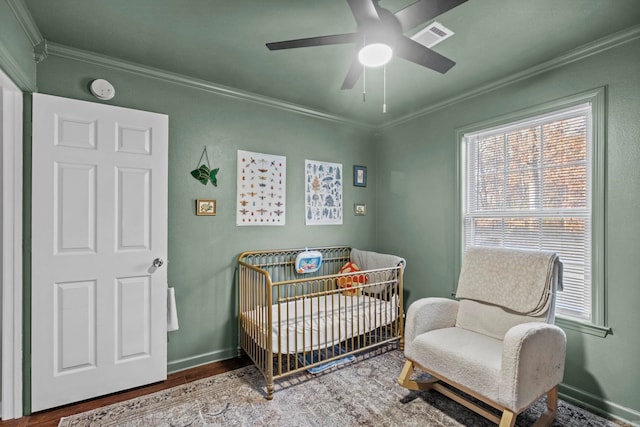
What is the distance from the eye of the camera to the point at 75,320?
6.76ft

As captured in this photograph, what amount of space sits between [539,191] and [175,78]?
3.03 metres

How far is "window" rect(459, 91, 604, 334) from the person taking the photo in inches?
83.4

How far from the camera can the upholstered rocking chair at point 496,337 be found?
160 centimetres

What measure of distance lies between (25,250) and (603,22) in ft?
12.5

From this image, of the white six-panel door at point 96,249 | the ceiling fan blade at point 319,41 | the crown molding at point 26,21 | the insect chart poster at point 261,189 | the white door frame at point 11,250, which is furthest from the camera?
the insect chart poster at point 261,189

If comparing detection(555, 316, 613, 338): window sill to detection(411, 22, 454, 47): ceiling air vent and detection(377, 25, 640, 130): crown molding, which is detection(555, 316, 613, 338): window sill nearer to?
detection(377, 25, 640, 130): crown molding

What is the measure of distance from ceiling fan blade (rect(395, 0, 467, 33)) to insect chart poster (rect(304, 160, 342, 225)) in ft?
6.38

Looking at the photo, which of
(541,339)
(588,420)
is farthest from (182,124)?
(588,420)

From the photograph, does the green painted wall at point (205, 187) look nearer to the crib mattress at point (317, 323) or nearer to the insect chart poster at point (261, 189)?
the insect chart poster at point (261, 189)

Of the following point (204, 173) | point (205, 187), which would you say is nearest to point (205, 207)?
point (205, 187)

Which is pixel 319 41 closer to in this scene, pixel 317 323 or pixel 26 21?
pixel 26 21

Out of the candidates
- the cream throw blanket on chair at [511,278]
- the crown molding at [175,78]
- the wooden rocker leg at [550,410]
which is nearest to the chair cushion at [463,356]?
the cream throw blanket on chair at [511,278]

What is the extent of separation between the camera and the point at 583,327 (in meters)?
2.11

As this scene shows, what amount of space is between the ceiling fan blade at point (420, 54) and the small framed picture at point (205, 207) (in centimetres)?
187
